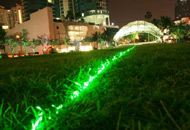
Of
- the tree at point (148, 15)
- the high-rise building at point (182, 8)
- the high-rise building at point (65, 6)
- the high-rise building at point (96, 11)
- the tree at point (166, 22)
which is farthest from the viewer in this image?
the high-rise building at point (182, 8)

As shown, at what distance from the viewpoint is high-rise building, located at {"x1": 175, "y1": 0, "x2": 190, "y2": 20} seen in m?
166

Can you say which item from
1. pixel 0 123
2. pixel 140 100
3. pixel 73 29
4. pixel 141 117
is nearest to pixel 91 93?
pixel 140 100

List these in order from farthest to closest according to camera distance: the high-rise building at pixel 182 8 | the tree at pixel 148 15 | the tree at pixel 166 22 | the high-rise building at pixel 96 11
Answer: the high-rise building at pixel 182 8, the high-rise building at pixel 96 11, the tree at pixel 148 15, the tree at pixel 166 22

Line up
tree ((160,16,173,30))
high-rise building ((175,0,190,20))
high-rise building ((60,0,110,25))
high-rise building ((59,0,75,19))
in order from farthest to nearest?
high-rise building ((175,0,190,20))
high-rise building ((59,0,75,19))
high-rise building ((60,0,110,25))
tree ((160,16,173,30))

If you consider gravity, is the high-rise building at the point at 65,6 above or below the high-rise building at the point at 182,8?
below

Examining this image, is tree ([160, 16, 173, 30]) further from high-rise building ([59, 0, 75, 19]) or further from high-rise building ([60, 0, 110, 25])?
high-rise building ([59, 0, 75, 19])

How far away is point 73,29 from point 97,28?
15675 millimetres

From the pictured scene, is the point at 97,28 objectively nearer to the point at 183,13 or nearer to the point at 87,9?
the point at 87,9

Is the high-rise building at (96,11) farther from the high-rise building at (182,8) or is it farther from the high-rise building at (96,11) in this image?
the high-rise building at (182,8)

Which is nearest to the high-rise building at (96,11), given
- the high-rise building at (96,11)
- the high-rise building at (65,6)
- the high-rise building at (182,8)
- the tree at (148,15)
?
the high-rise building at (96,11)

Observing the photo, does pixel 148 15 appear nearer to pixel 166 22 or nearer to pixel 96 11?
pixel 166 22

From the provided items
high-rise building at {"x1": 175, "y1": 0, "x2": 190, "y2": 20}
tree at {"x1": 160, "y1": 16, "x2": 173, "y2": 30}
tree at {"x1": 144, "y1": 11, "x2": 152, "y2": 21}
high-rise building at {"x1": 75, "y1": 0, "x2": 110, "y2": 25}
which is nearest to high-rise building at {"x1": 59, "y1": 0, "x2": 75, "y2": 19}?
high-rise building at {"x1": 75, "y1": 0, "x2": 110, "y2": 25}

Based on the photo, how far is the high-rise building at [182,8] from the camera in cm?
16588

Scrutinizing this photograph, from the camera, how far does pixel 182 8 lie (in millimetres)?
173875
